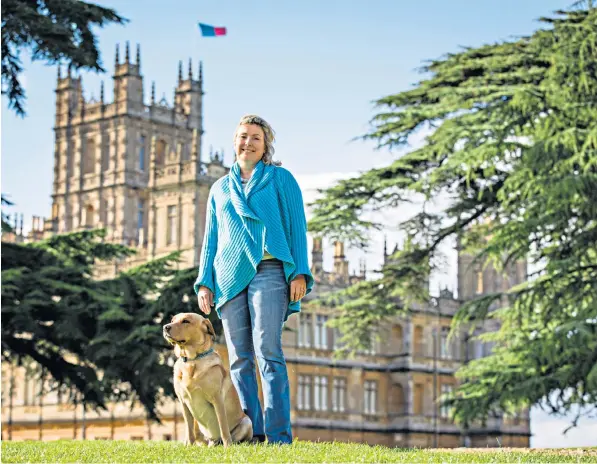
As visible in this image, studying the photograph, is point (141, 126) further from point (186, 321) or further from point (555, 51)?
point (186, 321)

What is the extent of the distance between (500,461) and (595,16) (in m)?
14.3

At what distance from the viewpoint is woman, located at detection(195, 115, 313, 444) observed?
285 inches

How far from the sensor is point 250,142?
7.42m

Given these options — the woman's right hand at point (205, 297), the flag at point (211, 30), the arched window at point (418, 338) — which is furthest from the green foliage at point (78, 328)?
the arched window at point (418, 338)

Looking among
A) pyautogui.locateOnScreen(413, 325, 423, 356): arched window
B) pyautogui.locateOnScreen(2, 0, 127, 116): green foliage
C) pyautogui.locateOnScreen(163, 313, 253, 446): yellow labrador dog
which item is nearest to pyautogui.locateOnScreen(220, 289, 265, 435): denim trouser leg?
pyautogui.locateOnScreen(163, 313, 253, 446): yellow labrador dog

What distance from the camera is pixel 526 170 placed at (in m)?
19.8

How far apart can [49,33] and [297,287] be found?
10520 millimetres

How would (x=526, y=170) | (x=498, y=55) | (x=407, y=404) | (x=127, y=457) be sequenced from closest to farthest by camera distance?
1. (x=127, y=457)
2. (x=526, y=170)
3. (x=498, y=55)
4. (x=407, y=404)

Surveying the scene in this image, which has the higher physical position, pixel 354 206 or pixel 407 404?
pixel 354 206

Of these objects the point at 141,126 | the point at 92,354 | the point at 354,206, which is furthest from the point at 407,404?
the point at 92,354

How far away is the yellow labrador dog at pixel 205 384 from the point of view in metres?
7.09

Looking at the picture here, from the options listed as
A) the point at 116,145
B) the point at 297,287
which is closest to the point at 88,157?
the point at 116,145

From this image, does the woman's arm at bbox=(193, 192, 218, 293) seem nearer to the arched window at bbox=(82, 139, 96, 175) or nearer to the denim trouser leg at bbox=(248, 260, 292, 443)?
the denim trouser leg at bbox=(248, 260, 292, 443)

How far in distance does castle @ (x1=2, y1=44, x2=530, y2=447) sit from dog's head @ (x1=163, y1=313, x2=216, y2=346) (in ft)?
101
